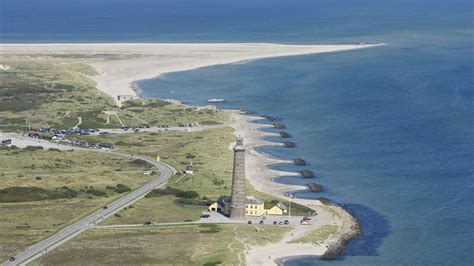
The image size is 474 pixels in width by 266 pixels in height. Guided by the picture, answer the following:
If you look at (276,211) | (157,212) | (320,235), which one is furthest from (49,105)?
(320,235)

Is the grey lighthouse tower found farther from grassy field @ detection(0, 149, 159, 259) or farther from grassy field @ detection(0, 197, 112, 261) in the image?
grassy field @ detection(0, 149, 159, 259)

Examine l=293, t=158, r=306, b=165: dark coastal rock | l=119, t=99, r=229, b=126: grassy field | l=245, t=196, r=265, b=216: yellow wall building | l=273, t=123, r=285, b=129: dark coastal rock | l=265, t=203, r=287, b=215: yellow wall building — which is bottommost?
l=265, t=203, r=287, b=215: yellow wall building

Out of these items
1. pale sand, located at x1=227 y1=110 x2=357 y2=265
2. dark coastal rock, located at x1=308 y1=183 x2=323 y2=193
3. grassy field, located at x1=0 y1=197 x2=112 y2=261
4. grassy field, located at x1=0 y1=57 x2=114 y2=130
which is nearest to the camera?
grassy field, located at x1=0 y1=197 x2=112 y2=261

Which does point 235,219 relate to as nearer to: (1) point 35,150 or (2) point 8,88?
(1) point 35,150

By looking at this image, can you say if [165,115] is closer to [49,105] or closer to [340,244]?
[49,105]

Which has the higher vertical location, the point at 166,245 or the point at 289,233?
the point at 166,245

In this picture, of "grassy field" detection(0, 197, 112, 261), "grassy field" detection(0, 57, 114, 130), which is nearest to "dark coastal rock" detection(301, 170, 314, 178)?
"grassy field" detection(0, 197, 112, 261)

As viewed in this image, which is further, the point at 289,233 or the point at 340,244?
the point at 289,233

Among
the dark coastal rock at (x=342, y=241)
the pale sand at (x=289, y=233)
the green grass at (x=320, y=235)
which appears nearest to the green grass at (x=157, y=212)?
the pale sand at (x=289, y=233)
